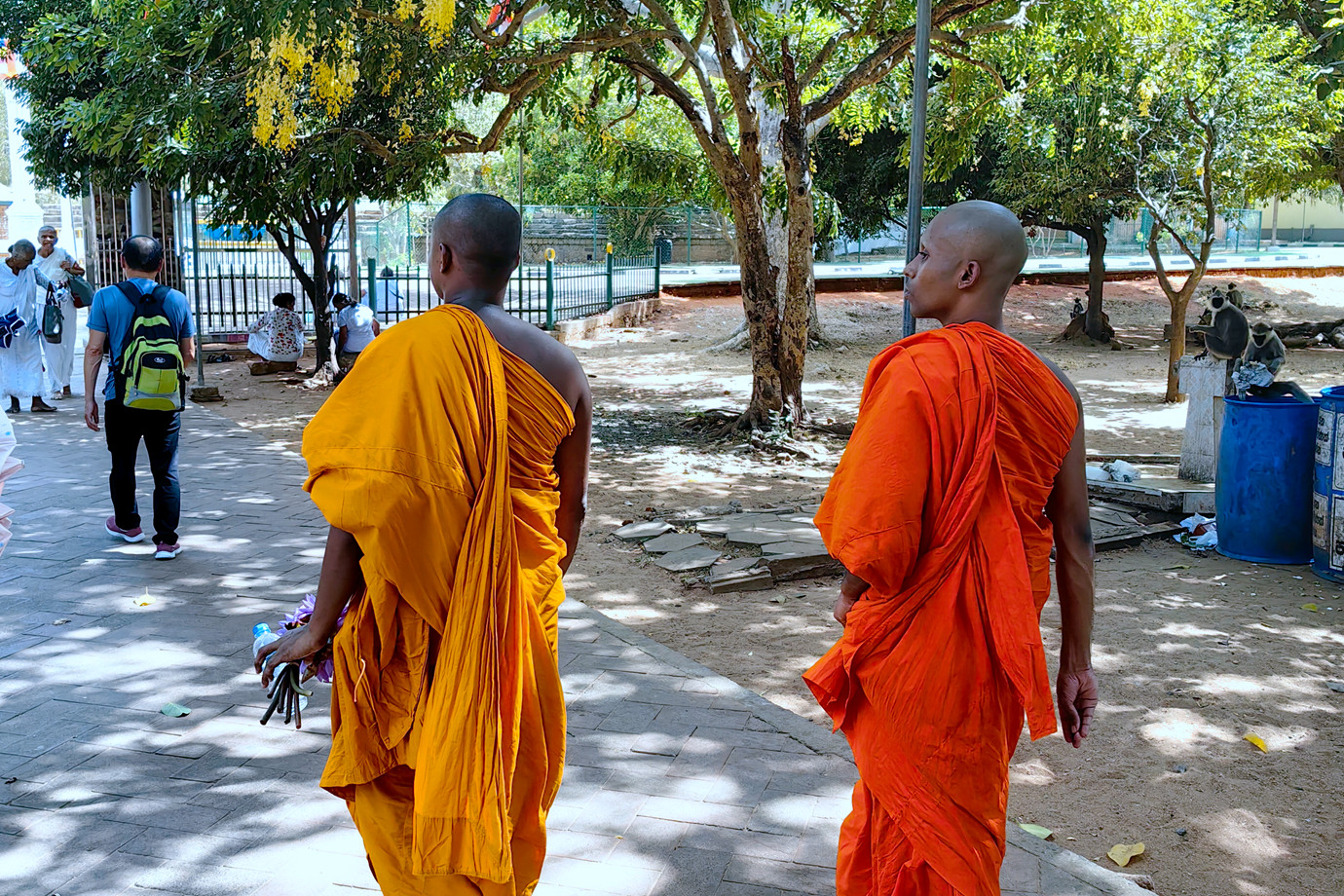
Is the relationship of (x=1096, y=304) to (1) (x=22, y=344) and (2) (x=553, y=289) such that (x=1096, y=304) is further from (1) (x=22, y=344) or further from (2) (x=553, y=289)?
(1) (x=22, y=344)

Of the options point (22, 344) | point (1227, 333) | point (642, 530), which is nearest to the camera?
point (642, 530)

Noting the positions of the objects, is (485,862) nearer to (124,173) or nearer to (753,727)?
(753,727)

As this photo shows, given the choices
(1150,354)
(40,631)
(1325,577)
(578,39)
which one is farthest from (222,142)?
(1150,354)

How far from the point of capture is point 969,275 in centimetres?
261

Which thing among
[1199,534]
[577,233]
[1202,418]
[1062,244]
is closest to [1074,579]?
[1199,534]

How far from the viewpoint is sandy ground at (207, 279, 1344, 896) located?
377cm

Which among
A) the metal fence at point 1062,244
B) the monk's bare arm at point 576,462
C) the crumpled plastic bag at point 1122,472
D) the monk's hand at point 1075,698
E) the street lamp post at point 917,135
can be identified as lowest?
the crumpled plastic bag at point 1122,472

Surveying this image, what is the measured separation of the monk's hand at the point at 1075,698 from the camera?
2766mm

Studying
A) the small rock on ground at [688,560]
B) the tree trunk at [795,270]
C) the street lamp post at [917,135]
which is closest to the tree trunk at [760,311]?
the tree trunk at [795,270]

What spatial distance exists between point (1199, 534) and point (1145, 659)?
8.82 feet

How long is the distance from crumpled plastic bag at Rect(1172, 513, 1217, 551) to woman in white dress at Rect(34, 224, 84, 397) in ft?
34.1

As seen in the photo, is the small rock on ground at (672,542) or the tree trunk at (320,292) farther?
the tree trunk at (320,292)

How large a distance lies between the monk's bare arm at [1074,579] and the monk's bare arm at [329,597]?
62.0 inches

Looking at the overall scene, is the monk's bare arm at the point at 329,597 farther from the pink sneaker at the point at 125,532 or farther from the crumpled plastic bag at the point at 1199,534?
the crumpled plastic bag at the point at 1199,534
